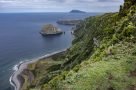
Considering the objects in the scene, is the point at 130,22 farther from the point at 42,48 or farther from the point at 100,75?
the point at 42,48

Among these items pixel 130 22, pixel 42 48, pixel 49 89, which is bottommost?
pixel 42 48

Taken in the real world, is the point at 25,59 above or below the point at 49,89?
below

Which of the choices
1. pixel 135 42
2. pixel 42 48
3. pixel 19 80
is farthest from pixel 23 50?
pixel 135 42

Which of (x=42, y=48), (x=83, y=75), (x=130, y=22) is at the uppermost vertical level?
(x=130, y=22)

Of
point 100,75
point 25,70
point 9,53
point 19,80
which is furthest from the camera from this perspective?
point 9,53

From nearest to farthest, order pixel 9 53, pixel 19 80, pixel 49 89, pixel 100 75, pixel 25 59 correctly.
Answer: pixel 100 75 → pixel 49 89 → pixel 19 80 → pixel 25 59 → pixel 9 53

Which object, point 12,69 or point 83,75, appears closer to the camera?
point 83,75

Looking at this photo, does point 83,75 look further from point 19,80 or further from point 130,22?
point 19,80

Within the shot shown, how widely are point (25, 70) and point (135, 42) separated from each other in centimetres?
7342

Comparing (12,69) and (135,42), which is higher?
(135,42)

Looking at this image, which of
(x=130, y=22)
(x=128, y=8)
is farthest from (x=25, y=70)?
(x=130, y=22)

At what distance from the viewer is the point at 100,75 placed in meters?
21.9

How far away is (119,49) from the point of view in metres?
28.2

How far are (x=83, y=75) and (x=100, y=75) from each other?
1414 mm
